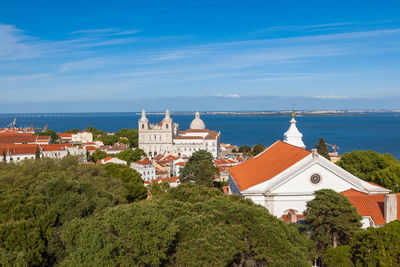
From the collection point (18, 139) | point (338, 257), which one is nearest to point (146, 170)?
point (338, 257)

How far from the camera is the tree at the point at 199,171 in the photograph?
27094 mm

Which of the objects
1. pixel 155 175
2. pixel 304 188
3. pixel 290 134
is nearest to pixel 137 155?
pixel 155 175

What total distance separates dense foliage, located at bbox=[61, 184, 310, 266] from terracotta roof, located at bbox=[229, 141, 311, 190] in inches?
255

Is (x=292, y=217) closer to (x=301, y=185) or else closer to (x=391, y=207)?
(x=301, y=185)

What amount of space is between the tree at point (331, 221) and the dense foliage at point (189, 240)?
1.47 metres

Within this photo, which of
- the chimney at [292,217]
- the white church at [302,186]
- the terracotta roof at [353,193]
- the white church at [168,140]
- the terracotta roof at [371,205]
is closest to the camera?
the terracotta roof at [371,205]

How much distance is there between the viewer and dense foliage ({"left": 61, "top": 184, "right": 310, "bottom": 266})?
9781 mm

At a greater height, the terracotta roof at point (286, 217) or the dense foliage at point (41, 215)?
the dense foliage at point (41, 215)

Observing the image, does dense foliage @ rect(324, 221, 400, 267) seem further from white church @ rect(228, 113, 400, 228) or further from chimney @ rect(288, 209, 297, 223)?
white church @ rect(228, 113, 400, 228)

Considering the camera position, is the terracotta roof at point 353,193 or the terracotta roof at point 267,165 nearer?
the terracotta roof at point 353,193

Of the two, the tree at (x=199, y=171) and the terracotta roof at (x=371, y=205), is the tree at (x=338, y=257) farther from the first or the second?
the tree at (x=199, y=171)

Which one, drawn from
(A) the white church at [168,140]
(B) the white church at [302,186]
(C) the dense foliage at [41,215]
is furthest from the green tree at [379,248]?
(A) the white church at [168,140]

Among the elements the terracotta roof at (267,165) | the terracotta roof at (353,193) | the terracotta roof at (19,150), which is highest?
the terracotta roof at (267,165)

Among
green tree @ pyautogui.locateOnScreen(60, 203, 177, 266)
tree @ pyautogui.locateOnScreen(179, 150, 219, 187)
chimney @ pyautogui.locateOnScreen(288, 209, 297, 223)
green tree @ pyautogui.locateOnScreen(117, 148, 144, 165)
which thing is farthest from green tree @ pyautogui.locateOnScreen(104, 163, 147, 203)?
green tree @ pyautogui.locateOnScreen(117, 148, 144, 165)
